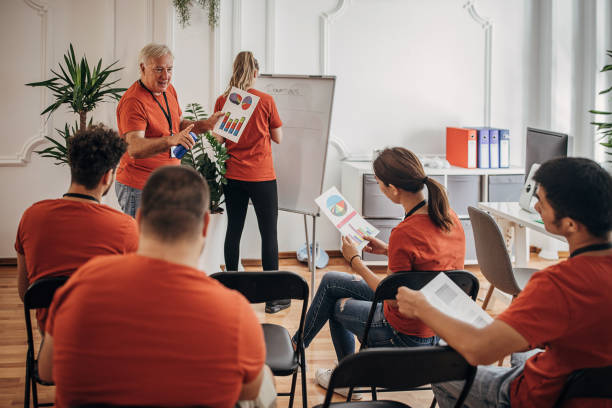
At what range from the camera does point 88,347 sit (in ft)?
3.84

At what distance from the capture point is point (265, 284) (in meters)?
2.15

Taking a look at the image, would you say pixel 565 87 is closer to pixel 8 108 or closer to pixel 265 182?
pixel 265 182

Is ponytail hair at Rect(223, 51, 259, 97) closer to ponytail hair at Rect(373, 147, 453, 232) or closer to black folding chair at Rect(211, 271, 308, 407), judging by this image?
Answer: ponytail hair at Rect(373, 147, 453, 232)

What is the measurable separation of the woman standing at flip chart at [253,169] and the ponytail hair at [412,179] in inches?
60.8

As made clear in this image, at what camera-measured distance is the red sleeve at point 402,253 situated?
2.20m

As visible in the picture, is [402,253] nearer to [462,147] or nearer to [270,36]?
[462,147]

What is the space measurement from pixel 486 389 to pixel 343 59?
3.86m

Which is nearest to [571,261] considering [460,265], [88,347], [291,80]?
[460,265]

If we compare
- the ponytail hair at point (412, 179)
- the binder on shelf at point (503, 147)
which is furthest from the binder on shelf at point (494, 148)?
the ponytail hair at point (412, 179)

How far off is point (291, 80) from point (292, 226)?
1.49m

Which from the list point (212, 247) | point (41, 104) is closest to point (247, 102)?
point (212, 247)

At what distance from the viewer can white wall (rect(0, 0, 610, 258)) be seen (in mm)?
4793

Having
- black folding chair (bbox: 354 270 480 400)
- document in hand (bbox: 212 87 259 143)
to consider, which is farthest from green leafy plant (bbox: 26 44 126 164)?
black folding chair (bbox: 354 270 480 400)

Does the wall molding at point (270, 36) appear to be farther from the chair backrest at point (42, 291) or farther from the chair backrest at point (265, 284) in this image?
the chair backrest at point (42, 291)
